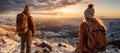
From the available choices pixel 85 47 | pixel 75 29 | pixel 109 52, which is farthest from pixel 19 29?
pixel 75 29

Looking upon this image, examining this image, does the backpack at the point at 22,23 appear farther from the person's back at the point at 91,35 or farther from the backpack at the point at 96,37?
the backpack at the point at 96,37

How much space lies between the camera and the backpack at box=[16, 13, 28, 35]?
1347cm

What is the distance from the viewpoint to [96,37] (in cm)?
877

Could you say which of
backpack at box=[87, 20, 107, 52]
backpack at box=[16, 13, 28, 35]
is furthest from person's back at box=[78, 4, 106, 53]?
backpack at box=[16, 13, 28, 35]

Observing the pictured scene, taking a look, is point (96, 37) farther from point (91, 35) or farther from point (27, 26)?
point (27, 26)

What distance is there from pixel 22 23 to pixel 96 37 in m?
5.17

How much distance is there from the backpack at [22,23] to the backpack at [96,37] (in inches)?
200

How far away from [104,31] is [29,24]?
17.9 feet

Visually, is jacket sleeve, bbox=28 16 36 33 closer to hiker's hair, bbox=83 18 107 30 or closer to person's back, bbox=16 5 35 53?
person's back, bbox=16 5 35 53

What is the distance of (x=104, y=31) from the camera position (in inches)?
345

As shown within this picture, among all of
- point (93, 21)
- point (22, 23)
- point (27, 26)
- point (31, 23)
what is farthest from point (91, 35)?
point (27, 26)

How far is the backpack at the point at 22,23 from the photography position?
13469 mm

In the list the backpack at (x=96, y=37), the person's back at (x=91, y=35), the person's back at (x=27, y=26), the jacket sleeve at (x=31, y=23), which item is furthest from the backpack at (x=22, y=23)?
the backpack at (x=96, y=37)

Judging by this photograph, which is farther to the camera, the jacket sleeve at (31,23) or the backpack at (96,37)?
the jacket sleeve at (31,23)
